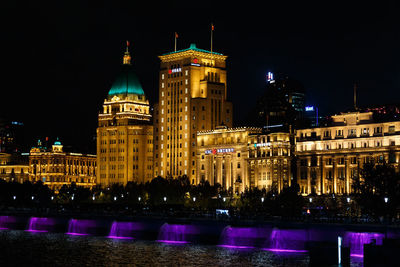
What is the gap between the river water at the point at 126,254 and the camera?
114 meters

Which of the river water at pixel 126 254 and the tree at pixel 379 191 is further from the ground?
the tree at pixel 379 191

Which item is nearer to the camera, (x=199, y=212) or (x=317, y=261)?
(x=317, y=261)

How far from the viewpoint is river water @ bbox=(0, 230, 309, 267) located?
373 feet

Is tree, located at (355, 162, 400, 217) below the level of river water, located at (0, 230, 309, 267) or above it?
above

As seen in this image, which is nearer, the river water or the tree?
the river water

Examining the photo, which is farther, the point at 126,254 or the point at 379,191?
the point at 379,191

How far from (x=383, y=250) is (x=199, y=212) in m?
83.9

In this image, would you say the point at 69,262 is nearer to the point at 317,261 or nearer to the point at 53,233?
the point at 317,261

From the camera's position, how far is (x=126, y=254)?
125125 mm

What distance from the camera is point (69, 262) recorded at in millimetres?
115312

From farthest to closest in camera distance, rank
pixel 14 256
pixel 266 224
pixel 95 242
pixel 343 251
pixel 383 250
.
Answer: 1. pixel 95 242
2. pixel 266 224
3. pixel 14 256
4. pixel 343 251
5. pixel 383 250

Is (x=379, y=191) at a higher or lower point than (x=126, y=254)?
higher

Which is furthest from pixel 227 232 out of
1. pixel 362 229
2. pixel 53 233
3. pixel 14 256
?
pixel 53 233

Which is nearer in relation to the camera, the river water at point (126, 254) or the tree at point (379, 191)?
the river water at point (126, 254)
